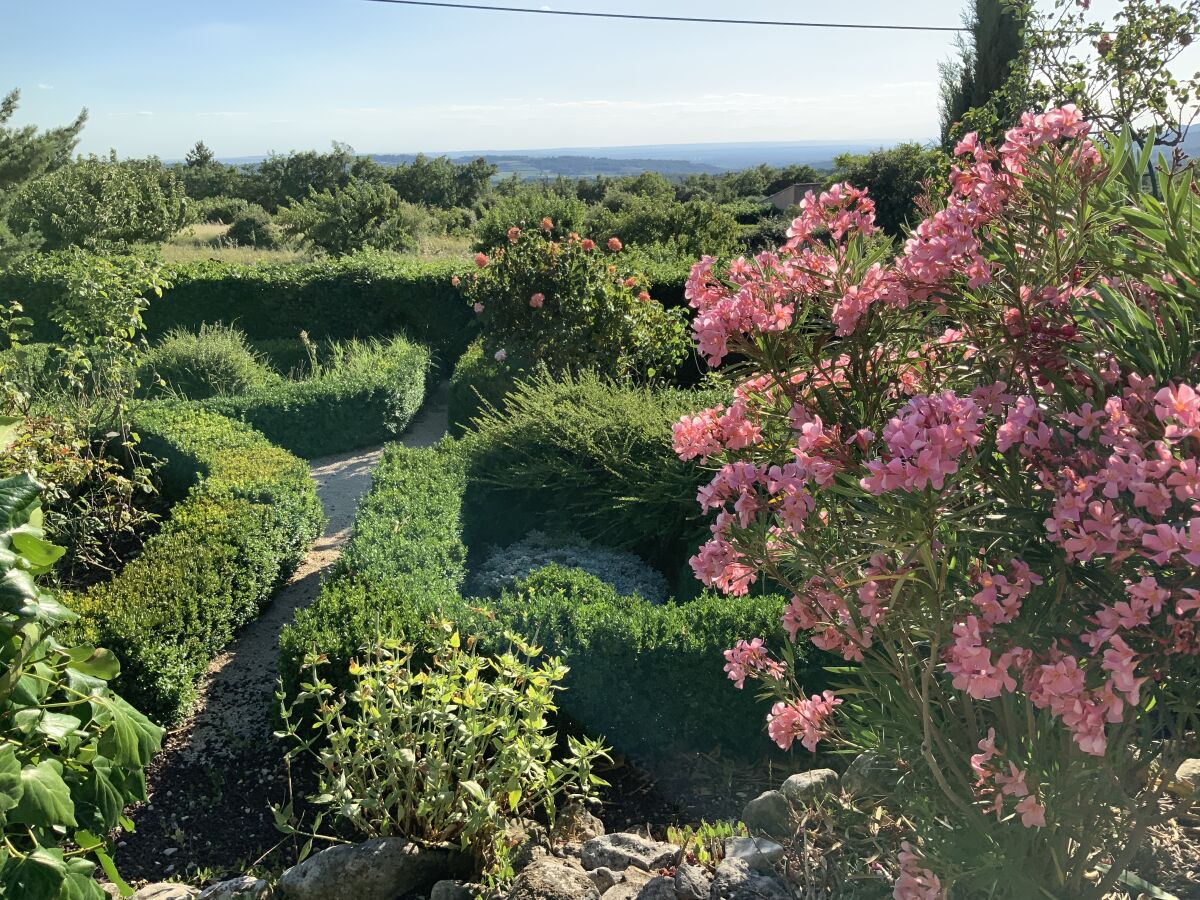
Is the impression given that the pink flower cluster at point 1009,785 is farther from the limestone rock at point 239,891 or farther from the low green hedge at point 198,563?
the low green hedge at point 198,563

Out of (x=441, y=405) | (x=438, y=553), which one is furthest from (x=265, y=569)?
(x=441, y=405)

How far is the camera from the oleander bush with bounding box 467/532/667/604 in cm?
530

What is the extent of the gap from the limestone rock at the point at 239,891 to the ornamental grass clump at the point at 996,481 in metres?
1.75

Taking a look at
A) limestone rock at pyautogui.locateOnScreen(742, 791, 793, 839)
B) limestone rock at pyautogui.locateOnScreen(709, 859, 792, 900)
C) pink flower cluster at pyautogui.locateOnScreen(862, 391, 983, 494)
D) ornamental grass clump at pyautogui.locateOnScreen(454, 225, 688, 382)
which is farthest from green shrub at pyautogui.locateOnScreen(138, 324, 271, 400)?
pink flower cluster at pyautogui.locateOnScreen(862, 391, 983, 494)

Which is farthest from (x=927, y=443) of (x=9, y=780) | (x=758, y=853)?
(x=9, y=780)

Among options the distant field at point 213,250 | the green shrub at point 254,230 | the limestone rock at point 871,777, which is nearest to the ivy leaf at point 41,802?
the limestone rock at point 871,777

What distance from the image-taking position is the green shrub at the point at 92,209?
22.4 metres

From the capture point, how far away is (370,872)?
2764 millimetres

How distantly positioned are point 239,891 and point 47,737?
98 centimetres

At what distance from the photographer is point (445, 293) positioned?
538 inches

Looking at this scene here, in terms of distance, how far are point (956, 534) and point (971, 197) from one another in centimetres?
72

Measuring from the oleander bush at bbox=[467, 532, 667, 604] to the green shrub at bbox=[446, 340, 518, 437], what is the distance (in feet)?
10.9

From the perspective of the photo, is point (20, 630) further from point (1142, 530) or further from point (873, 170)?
point (873, 170)

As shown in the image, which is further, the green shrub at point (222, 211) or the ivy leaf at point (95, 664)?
the green shrub at point (222, 211)
